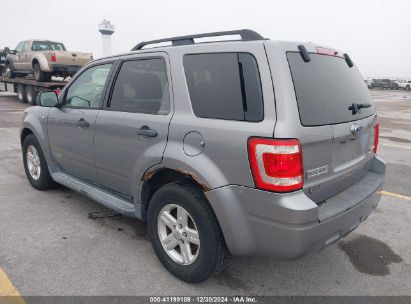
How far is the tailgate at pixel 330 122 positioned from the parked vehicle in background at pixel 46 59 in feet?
42.7

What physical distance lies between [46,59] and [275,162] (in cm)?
1418

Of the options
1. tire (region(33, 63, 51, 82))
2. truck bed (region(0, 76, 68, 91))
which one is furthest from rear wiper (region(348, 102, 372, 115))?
tire (region(33, 63, 51, 82))

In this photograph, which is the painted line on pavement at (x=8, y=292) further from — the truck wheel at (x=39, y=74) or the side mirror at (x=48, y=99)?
the truck wheel at (x=39, y=74)

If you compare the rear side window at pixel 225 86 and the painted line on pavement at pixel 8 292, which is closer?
the rear side window at pixel 225 86

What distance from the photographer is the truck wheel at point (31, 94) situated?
51.4 ft

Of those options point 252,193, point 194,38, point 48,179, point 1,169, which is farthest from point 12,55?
point 252,193

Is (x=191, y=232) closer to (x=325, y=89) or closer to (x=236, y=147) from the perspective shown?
(x=236, y=147)

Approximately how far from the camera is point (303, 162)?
7.47ft

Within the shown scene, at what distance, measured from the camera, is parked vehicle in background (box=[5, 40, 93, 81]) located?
Result: 13.8 metres

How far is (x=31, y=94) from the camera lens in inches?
635

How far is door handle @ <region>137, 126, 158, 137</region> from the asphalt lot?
1.11m

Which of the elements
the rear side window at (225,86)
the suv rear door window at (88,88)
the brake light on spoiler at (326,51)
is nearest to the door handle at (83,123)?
the suv rear door window at (88,88)

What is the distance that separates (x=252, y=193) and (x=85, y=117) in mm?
2135

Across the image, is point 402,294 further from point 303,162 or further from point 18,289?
point 18,289
